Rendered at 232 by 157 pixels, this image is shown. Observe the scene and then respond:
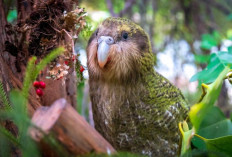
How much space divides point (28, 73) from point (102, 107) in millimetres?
827

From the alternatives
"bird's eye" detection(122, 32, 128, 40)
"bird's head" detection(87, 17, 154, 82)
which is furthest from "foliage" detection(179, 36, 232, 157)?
"bird's eye" detection(122, 32, 128, 40)

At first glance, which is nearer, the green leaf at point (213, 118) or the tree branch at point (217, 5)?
the green leaf at point (213, 118)

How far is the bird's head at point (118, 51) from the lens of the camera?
1.48 meters

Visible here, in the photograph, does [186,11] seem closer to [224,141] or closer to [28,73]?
[224,141]

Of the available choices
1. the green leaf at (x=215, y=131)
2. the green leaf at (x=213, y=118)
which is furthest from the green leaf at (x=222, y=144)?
the green leaf at (x=213, y=118)

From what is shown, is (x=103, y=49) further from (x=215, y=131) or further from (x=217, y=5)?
(x=217, y=5)

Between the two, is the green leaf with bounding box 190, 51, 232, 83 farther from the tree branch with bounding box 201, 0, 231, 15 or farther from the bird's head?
the tree branch with bounding box 201, 0, 231, 15

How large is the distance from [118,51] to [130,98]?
0.29m

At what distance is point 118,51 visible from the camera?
5.00ft

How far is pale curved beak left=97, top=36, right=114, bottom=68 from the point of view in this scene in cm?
142

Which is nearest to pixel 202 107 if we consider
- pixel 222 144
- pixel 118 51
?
pixel 222 144

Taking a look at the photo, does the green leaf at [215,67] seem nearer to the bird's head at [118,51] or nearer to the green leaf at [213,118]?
the green leaf at [213,118]

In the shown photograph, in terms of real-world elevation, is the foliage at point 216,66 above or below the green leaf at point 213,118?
above

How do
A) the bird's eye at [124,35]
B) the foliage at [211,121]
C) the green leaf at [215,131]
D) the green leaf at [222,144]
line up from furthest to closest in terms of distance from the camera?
the bird's eye at [124,35]
the green leaf at [215,131]
the green leaf at [222,144]
the foliage at [211,121]
